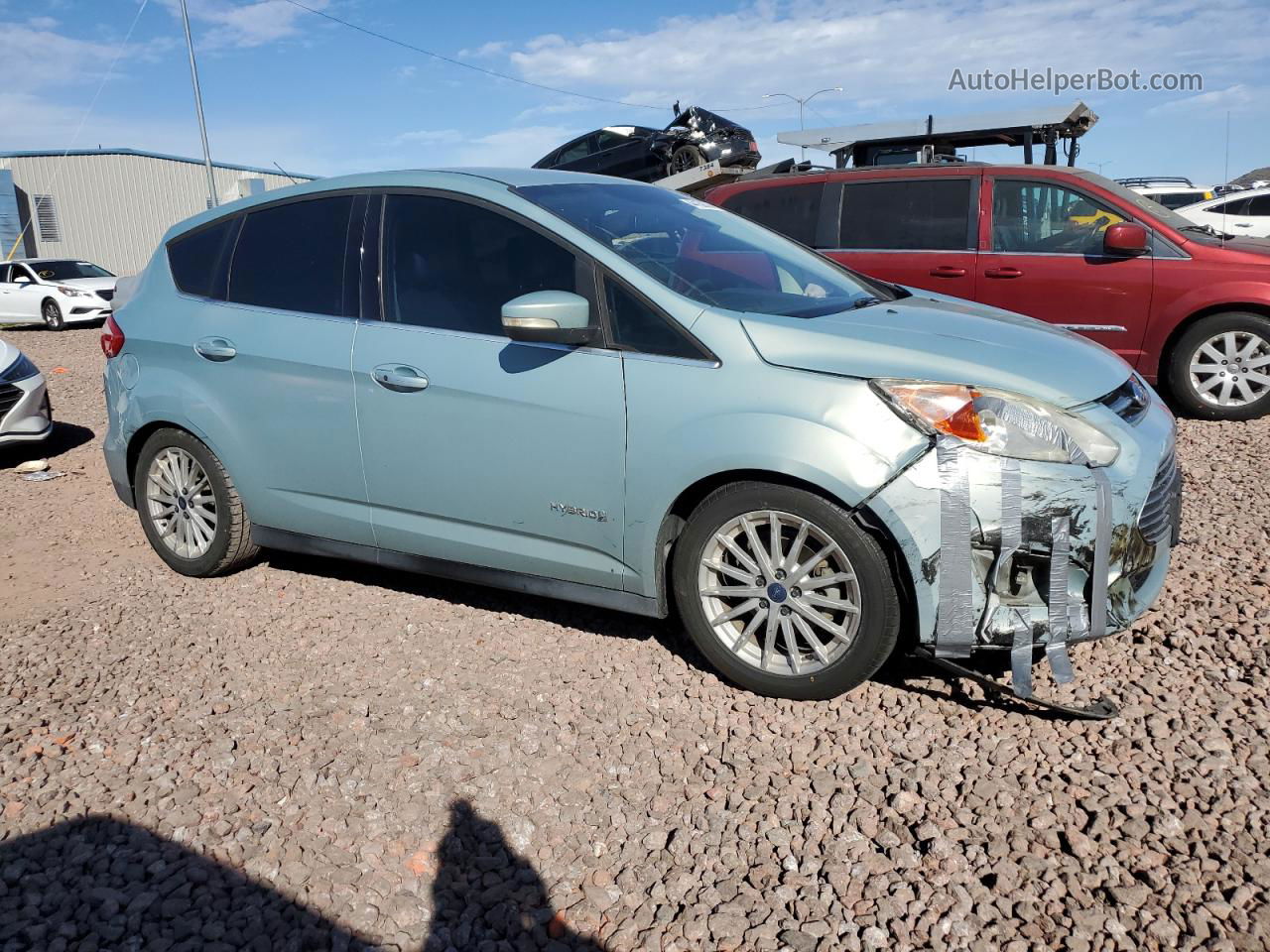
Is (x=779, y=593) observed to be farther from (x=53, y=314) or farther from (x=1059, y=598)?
(x=53, y=314)

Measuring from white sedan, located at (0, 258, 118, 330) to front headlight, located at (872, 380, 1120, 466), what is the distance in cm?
1914

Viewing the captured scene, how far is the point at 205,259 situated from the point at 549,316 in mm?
2137

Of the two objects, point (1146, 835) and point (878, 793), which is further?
point (878, 793)

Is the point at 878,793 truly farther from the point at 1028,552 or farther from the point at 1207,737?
the point at 1207,737

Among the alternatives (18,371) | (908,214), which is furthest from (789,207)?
(18,371)

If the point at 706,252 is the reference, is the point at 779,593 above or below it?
below

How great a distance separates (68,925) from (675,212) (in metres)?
3.22

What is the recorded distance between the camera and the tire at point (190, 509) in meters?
4.54

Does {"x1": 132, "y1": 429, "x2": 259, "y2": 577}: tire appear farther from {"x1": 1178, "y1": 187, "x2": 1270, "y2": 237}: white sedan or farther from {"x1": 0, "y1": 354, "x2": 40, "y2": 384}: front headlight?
{"x1": 1178, "y1": 187, "x2": 1270, "y2": 237}: white sedan

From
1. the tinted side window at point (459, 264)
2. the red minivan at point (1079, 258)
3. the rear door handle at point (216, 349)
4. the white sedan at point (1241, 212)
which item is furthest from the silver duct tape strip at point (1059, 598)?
the white sedan at point (1241, 212)

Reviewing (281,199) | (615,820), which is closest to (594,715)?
(615,820)

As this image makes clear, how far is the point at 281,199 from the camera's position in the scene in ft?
14.5

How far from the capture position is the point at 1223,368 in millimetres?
7047

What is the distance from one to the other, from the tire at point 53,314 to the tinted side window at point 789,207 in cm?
1569
